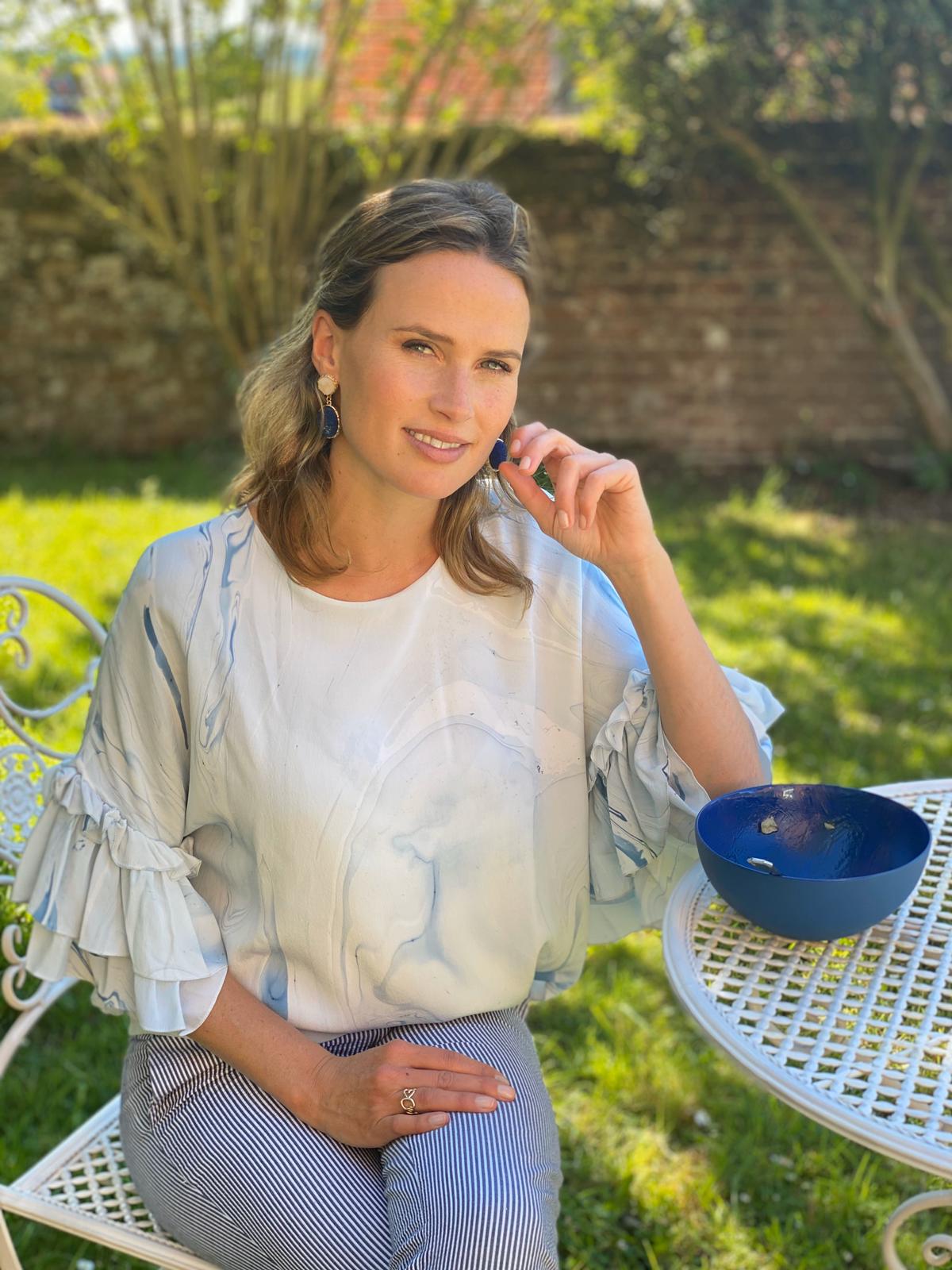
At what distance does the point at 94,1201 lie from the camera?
1583 millimetres

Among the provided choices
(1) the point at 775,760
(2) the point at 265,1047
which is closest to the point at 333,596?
(2) the point at 265,1047

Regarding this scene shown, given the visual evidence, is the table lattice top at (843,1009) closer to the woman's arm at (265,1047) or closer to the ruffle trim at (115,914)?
the woman's arm at (265,1047)

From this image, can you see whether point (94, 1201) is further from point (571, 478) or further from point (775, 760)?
point (775, 760)

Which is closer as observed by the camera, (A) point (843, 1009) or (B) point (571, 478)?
(A) point (843, 1009)

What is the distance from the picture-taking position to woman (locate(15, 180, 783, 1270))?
1.49 meters

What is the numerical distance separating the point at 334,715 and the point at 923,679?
10.4ft

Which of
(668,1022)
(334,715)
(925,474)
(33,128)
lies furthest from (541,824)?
(33,128)

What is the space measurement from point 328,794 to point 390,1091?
348mm

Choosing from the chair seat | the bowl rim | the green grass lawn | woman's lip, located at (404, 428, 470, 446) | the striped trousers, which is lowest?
the green grass lawn

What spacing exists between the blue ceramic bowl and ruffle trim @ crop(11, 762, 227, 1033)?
62cm

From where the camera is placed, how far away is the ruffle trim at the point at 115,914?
150cm

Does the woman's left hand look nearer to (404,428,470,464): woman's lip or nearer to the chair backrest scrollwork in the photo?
(404,428,470,464): woman's lip

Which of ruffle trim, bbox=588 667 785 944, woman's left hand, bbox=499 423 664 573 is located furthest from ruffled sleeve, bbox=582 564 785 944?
woman's left hand, bbox=499 423 664 573

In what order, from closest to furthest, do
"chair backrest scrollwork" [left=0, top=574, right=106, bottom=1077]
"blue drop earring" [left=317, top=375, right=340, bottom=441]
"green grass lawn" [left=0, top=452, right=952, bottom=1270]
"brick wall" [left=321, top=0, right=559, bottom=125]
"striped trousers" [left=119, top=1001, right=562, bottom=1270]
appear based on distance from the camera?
"striped trousers" [left=119, top=1001, right=562, bottom=1270] < "blue drop earring" [left=317, top=375, right=340, bottom=441] < "chair backrest scrollwork" [left=0, top=574, right=106, bottom=1077] < "green grass lawn" [left=0, top=452, right=952, bottom=1270] < "brick wall" [left=321, top=0, right=559, bottom=125]
